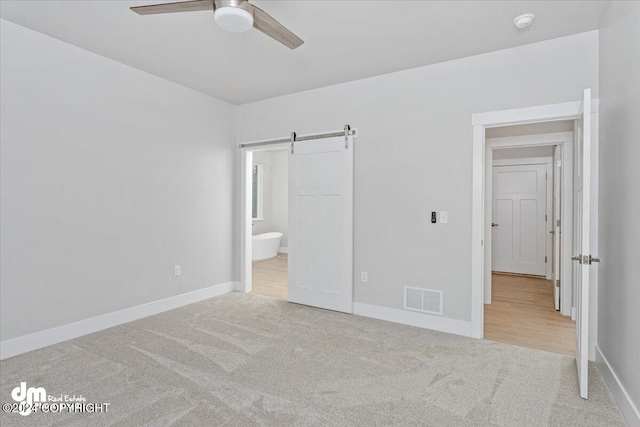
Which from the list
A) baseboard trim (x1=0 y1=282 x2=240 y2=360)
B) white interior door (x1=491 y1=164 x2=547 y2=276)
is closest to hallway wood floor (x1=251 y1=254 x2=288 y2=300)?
baseboard trim (x1=0 y1=282 x2=240 y2=360)

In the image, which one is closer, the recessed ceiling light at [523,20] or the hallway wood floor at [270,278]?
the recessed ceiling light at [523,20]

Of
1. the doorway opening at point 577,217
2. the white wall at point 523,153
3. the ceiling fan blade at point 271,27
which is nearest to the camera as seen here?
the ceiling fan blade at point 271,27

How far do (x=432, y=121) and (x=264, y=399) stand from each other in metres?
2.89

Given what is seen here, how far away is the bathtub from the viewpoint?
775 cm

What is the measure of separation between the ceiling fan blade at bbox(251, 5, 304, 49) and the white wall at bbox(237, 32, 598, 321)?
1707mm

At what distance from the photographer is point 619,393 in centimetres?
213

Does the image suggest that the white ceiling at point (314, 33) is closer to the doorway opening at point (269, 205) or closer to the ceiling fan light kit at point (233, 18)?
the ceiling fan light kit at point (233, 18)

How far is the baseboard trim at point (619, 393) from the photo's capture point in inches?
74.0

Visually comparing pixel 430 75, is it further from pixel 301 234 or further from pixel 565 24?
pixel 301 234

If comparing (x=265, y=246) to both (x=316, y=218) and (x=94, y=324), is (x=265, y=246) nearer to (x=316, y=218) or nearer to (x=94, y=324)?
(x=316, y=218)

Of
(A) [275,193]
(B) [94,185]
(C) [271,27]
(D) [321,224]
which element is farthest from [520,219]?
(B) [94,185]

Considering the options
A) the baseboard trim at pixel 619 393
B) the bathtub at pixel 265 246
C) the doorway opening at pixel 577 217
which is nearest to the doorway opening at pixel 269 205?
the bathtub at pixel 265 246

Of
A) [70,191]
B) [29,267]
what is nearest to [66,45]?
[70,191]

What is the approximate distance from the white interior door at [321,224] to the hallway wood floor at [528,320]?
1.59 meters
